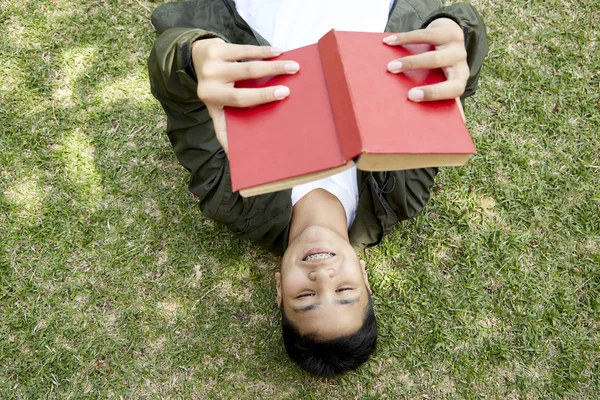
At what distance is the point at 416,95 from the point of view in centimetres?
179

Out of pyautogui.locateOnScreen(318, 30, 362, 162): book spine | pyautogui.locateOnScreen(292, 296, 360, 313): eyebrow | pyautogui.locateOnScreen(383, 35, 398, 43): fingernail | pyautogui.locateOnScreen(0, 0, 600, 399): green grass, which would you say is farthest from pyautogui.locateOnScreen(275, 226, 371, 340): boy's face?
pyautogui.locateOnScreen(383, 35, 398, 43): fingernail

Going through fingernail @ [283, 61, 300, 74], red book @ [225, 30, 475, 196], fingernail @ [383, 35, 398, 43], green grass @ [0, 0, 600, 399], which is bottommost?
green grass @ [0, 0, 600, 399]

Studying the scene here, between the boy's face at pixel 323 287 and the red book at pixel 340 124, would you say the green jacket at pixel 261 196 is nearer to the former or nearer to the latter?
the boy's face at pixel 323 287

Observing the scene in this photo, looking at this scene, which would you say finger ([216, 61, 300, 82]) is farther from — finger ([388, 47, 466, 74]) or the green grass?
the green grass

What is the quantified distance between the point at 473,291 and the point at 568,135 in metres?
1.33

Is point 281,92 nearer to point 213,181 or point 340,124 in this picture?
point 340,124

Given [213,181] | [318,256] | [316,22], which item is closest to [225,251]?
[213,181]

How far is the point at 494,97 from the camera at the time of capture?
3520mm

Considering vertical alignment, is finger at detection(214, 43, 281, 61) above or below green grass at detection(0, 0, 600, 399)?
above

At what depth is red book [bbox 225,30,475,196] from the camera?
1632mm

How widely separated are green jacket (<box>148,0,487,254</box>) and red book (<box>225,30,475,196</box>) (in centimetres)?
73

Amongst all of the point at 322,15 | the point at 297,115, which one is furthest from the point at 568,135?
the point at 297,115

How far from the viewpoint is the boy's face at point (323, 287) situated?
241 centimetres

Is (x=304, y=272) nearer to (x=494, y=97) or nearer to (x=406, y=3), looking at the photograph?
(x=406, y=3)
